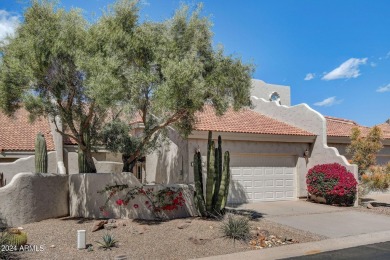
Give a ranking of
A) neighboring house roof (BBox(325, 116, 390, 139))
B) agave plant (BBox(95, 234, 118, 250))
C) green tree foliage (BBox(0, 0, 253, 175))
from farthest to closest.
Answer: neighboring house roof (BBox(325, 116, 390, 139)) < green tree foliage (BBox(0, 0, 253, 175)) < agave plant (BBox(95, 234, 118, 250))

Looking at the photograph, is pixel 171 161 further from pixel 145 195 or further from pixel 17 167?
pixel 17 167

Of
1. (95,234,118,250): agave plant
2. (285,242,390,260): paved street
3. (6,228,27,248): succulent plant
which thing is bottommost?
(285,242,390,260): paved street

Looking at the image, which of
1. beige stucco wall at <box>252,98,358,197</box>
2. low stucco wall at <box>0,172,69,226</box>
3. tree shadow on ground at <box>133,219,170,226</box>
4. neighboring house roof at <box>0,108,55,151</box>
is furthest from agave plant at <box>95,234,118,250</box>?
neighboring house roof at <box>0,108,55,151</box>

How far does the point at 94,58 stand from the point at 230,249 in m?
6.21

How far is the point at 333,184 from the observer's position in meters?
17.8

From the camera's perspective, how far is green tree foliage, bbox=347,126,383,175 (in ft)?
60.8

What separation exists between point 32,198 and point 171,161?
6.93 m

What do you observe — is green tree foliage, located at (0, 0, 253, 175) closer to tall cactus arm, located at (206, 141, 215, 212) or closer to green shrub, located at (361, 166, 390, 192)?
tall cactus arm, located at (206, 141, 215, 212)

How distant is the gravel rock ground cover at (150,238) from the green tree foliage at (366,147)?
27.1 ft

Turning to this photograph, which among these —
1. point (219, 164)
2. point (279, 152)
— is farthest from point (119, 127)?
point (279, 152)

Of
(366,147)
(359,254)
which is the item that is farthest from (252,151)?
(359,254)

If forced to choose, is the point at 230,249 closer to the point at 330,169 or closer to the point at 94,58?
the point at 94,58

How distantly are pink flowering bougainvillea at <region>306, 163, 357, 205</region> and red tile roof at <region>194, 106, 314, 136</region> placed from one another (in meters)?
2.26

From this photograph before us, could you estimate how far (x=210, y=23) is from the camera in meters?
12.4
